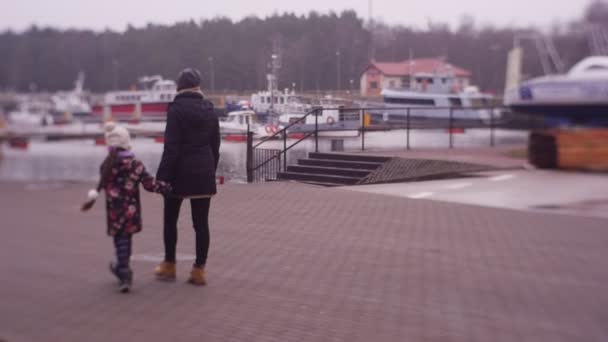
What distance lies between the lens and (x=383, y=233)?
919 centimetres

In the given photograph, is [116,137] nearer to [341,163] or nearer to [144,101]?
[144,101]

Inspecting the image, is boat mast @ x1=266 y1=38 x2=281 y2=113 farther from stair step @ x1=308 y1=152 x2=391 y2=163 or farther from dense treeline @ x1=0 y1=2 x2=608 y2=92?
stair step @ x1=308 y1=152 x2=391 y2=163

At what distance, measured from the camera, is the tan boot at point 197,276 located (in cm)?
660

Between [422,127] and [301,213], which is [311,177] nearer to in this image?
[301,213]

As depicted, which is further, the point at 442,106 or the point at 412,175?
the point at 442,106

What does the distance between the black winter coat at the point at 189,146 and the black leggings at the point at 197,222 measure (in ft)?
0.58

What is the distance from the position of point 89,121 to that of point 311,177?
10.3ft

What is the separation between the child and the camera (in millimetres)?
5957

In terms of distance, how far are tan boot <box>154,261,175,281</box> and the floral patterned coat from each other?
64 cm

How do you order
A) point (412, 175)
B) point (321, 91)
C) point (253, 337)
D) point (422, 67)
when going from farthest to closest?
point (422, 67), point (412, 175), point (321, 91), point (253, 337)

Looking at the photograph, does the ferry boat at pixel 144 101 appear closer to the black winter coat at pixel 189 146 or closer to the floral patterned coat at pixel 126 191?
the black winter coat at pixel 189 146

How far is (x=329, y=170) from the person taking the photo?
9.00m

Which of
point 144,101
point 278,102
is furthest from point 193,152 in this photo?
point 278,102

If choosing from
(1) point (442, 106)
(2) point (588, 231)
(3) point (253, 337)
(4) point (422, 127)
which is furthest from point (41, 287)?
(1) point (442, 106)
